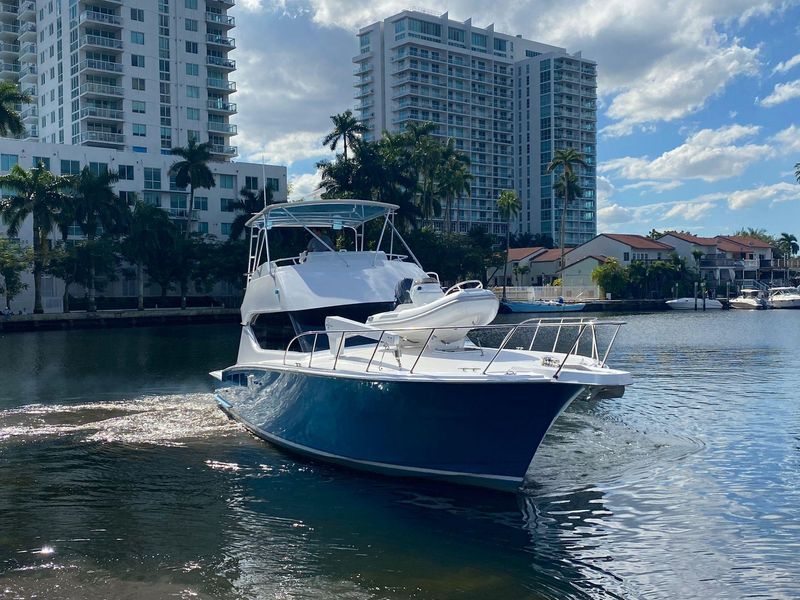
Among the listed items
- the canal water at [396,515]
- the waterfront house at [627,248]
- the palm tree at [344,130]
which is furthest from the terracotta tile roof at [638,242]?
the canal water at [396,515]

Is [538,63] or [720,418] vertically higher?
[538,63]

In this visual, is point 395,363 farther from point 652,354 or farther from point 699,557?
point 652,354

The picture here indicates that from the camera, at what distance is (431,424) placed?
11844mm

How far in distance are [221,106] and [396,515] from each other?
297ft

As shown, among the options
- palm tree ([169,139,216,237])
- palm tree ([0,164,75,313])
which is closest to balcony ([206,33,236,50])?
palm tree ([169,139,216,237])

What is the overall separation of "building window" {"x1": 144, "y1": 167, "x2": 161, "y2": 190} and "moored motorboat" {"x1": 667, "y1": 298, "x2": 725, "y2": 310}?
56048 mm

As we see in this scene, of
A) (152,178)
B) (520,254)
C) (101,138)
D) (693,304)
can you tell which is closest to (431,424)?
(152,178)

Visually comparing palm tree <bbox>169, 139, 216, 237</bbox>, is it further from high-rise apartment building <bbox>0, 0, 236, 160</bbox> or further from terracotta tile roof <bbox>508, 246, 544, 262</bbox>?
terracotta tile roof <bbox>508, 246, 544, 262</bbox>

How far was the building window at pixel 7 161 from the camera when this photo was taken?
69.1 meters

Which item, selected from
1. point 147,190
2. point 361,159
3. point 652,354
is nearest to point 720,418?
point 652,354

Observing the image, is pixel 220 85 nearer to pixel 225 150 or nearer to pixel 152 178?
pixel 225 150

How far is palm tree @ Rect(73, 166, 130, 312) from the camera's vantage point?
6581cm

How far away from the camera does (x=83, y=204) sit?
66125 mm

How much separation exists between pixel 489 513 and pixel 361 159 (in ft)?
214
